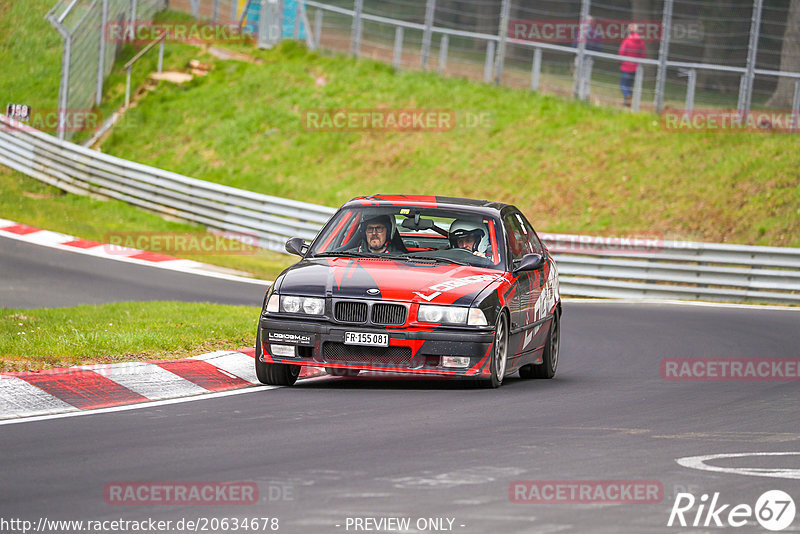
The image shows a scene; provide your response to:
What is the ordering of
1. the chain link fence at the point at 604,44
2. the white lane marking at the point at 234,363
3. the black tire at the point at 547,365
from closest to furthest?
the white lane marking at the point at 234,363 → the black tire at the point at 547,365 → the chain link fence at the point at 604,44

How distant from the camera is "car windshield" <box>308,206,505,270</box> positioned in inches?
A: 408

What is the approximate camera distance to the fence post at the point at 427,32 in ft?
101

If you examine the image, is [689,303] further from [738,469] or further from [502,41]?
[738,469]

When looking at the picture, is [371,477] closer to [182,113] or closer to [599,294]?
[599,294]

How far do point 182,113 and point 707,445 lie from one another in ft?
93.2

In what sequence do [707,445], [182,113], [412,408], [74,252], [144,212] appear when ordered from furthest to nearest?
1. [182,113]
2. [144,212]
3. [74,252]
4. [412,408]
5. [707,445]

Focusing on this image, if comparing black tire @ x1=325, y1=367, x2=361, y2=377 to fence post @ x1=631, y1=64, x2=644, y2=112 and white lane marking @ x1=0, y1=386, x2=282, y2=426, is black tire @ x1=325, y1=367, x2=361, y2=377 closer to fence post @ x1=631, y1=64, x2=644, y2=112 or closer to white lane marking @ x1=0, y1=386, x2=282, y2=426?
white lane marking @ x1=0, y1=386, x2=282, y2=426

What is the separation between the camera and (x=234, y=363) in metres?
10.4

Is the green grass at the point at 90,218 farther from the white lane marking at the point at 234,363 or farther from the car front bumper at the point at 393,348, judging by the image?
the car front bumper at the point at 393,348

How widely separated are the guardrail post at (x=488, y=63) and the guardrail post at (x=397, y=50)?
8.27 feet

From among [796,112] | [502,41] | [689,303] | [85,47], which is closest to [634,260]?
[689,303]

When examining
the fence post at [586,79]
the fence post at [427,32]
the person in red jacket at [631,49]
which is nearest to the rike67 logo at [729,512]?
the person in red jacket at [631,49]

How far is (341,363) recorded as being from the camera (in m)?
9.31

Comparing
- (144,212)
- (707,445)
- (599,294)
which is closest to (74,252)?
(144,212)
